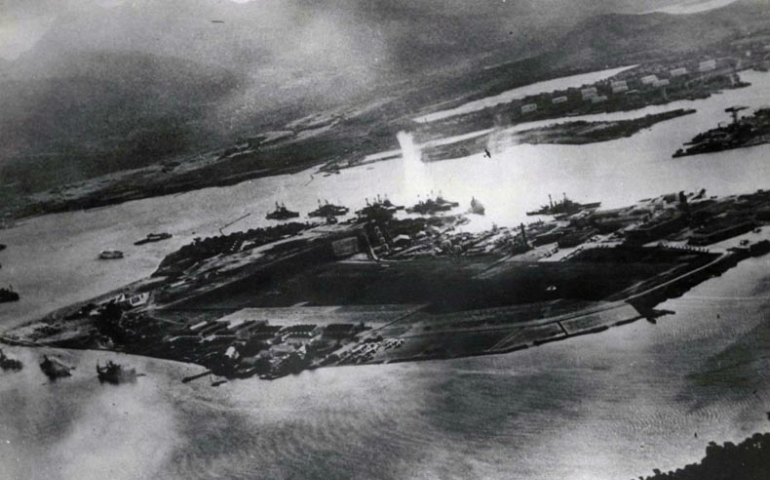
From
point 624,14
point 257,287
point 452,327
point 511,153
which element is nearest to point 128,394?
point 257,287

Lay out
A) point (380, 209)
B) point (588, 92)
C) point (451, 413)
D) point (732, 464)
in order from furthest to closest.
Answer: point (588, 92)
point (380, 209)
point (451, 413)
point (732, 464)

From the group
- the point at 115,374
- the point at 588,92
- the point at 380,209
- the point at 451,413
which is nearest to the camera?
the point at 451,413

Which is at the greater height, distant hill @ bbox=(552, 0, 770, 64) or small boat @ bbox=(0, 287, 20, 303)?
distant hill @ bbox=(552, 0, 770, 64)

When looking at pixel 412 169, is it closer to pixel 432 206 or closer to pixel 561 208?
pixel 432 206

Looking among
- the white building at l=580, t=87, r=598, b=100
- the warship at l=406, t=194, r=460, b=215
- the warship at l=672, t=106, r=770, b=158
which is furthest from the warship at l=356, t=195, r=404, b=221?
the warship at l=672, t=106, r=770, b=158

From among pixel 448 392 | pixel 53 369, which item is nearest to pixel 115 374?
pixel 53 369

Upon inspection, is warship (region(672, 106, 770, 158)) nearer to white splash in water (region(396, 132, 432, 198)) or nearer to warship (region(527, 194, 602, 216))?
warship (region(527, 194, 602, 216))

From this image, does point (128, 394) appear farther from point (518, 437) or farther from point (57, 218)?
point (518, 437)
